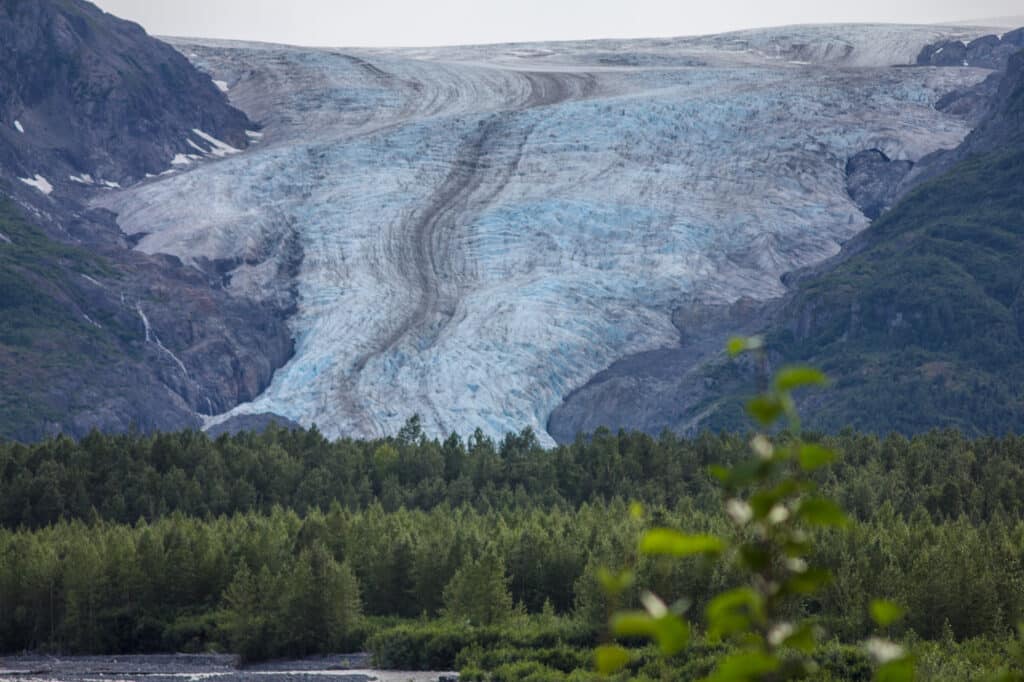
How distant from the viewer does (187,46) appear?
157 metres

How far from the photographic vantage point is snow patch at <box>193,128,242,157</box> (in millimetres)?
138875

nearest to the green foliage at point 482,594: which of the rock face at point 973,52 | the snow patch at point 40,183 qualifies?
the snow patch at point 40,183

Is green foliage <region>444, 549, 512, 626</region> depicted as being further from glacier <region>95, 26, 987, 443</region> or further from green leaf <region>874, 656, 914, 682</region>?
green leaf <region>874, 656, 914, 682</region>

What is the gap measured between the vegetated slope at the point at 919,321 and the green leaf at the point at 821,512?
99328 millimetres

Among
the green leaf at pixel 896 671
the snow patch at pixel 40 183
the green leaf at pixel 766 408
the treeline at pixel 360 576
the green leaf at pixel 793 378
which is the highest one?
the green leaf at pixel 793 378

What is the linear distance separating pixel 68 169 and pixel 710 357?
58311mm

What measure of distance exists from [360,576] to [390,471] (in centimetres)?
1875

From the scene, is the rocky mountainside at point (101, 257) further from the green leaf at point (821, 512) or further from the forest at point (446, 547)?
the green leaf at point (821, 512)

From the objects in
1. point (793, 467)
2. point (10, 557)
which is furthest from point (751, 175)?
point (793, 467)

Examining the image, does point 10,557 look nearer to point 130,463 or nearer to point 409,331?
point 130,463

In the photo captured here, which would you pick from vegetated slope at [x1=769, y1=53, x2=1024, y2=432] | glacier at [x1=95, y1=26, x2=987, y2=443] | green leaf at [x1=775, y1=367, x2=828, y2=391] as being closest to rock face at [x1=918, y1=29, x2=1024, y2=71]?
glacier at [x1=95, y1=26, x2=987, y2=443]

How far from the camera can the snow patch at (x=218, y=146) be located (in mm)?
138875

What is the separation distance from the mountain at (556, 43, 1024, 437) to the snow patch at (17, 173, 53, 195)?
52.0 m

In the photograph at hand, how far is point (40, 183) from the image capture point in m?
134
